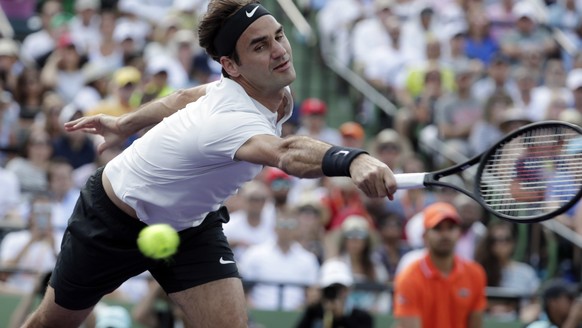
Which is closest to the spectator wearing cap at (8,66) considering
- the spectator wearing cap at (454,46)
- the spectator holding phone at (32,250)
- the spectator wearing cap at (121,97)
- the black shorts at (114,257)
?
the spectator wearing cap at (121,97)

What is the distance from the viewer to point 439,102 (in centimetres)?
1384

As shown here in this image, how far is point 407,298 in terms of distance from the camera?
30.1ft

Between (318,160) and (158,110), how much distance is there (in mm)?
1740

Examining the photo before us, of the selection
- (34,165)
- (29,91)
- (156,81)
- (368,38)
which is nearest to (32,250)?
(34,165)

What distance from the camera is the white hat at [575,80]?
45.9 ft

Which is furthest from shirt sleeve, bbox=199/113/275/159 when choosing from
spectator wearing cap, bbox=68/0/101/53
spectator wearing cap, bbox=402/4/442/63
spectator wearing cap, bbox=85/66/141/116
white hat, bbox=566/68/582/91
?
spectator wearing cap, bbox=402/4/442/63

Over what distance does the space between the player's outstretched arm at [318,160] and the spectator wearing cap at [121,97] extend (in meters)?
6.95

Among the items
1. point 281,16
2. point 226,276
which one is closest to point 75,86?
point 281,16

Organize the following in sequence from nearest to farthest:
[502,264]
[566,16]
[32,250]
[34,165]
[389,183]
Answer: [389,183], [32,250], [502,264], [34,165], [566,16]

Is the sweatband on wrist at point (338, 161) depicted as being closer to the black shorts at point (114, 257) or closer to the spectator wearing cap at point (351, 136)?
the black shorts at point (114, 257)

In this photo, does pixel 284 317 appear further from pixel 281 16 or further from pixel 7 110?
pixel 281 16

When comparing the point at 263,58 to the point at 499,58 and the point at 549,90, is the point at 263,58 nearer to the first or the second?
the point at 549,90

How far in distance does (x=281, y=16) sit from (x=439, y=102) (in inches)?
125

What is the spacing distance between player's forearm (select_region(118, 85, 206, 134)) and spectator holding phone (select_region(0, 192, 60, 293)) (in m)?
3.63
